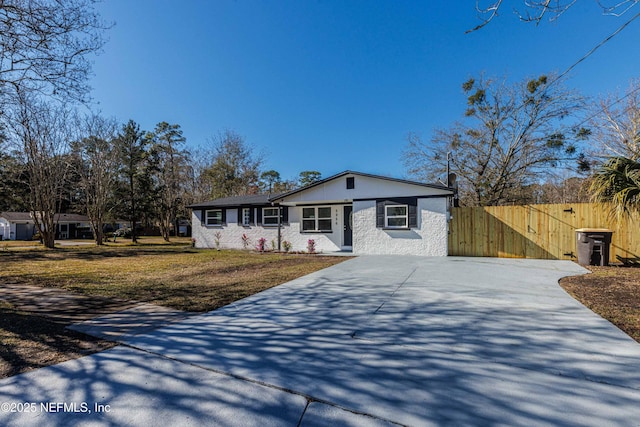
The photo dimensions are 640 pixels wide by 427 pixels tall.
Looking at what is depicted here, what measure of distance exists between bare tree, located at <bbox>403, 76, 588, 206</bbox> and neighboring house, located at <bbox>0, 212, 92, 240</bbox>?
1413 inches

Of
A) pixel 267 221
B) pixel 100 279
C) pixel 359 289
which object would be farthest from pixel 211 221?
pixel 359 289

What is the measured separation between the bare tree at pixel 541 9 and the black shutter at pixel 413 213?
789 cm

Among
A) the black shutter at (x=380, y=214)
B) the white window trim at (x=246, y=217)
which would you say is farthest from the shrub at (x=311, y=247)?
the white window trim at (x=246, y=217)

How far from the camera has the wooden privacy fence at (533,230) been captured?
8781 millimetres

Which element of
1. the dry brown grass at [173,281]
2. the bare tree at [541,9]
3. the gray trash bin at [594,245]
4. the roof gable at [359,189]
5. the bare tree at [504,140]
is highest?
the bare tree at [504,140]

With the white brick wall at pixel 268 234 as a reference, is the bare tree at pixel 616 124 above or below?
above

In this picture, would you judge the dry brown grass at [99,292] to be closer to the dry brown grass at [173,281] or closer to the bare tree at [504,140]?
the dry brown grass at [173,281]

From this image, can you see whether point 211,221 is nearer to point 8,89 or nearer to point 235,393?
point 8,89

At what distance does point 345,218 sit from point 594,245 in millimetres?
8487

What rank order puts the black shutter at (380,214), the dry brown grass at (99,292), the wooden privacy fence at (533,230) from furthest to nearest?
the black shutter at (380,214), the wooden privacy fence at (533,230), the dry brown grass at (99,292)

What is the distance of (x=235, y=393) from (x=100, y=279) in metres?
6.68

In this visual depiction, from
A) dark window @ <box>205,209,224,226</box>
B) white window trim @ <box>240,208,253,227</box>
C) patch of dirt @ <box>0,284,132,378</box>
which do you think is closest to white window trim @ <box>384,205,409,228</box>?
white window trim @ <box>240,208,253,227</box>

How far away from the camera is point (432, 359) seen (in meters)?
2.62

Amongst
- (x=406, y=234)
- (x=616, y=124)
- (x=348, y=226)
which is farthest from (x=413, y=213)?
(x=616, y=124)
